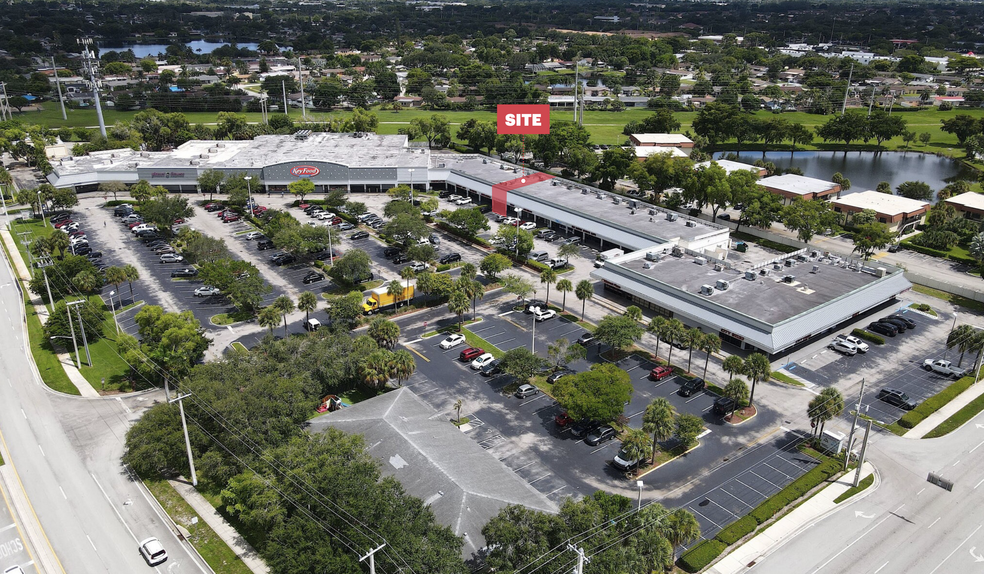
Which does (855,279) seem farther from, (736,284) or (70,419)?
(70,419)

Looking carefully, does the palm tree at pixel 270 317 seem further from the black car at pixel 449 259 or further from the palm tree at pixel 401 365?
the black car at pixel 449 259

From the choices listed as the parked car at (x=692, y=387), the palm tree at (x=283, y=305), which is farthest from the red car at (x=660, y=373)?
the palm tree at (x=283, y=305)

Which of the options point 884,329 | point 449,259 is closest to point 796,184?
point 884,329

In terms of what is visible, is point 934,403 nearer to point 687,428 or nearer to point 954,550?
point 954,550

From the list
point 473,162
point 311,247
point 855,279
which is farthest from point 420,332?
point 473,162

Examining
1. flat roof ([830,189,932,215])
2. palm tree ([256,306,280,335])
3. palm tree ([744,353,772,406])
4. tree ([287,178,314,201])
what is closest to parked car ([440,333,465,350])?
palm tree ([256,306,280,335])

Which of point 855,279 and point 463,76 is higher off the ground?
point 463,76
